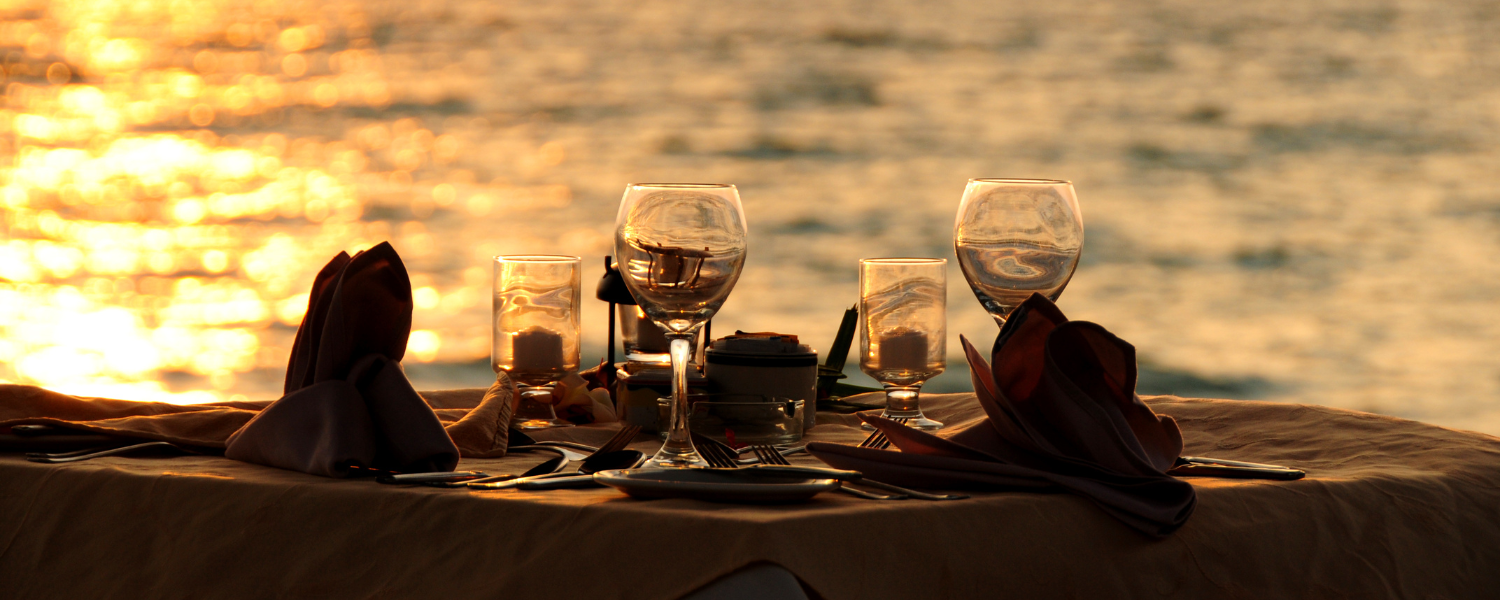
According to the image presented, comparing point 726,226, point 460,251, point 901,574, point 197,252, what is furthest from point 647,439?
point 197,252

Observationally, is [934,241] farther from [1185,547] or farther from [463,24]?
[1185,547]

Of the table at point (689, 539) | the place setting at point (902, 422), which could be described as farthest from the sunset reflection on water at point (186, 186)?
the table at point (689, 539)

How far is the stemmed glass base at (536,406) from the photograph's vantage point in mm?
1558

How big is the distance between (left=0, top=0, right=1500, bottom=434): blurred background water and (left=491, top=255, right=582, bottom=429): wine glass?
15.4 ft

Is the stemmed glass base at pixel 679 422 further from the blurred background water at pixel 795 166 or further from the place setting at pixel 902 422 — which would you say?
the blurred background water at pixel 795 166

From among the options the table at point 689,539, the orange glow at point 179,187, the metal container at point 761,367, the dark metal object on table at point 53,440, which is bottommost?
the table at point 689,539

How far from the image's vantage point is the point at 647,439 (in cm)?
142

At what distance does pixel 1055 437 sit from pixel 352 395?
639mm

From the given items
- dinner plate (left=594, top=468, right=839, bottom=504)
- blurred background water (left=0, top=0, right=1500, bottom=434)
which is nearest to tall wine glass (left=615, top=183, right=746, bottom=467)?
dinner plate (left=594, top=468, right=839, bottom=504)

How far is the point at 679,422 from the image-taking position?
108cm

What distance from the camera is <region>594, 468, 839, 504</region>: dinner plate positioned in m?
0.86

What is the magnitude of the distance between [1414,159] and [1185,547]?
9.58 m

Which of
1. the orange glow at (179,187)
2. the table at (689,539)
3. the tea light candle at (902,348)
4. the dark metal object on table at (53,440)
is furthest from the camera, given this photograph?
the orange glow at (179,187)

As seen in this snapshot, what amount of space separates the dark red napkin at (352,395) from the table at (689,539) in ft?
0.09
